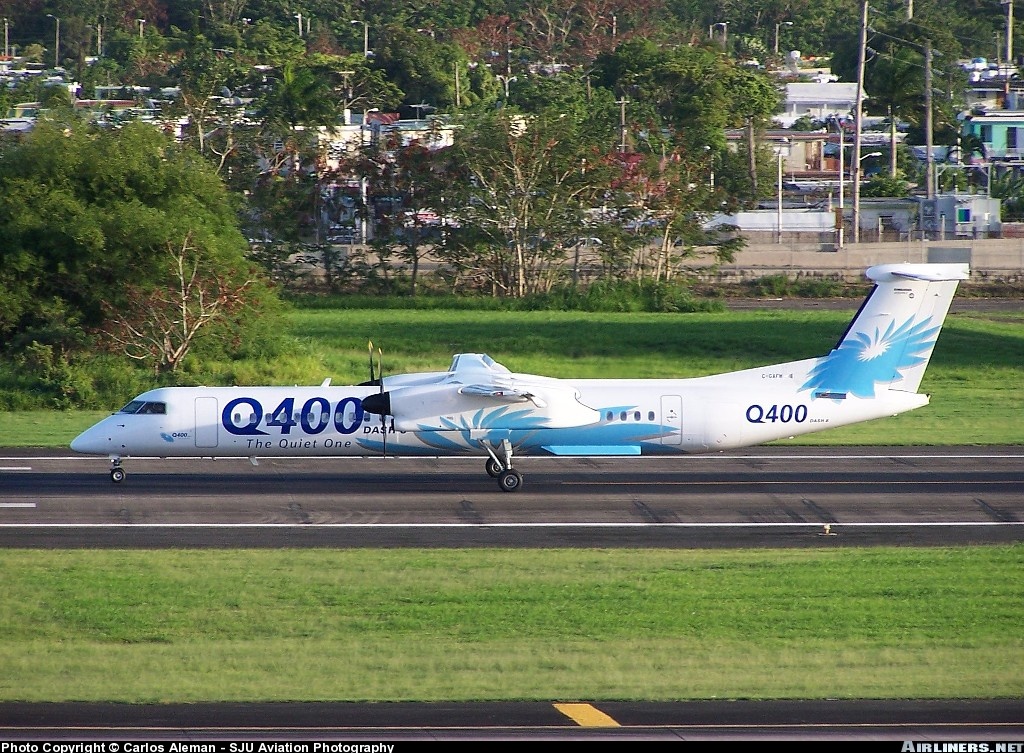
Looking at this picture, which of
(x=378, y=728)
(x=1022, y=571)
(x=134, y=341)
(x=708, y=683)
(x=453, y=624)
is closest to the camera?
(x=378, y=728)

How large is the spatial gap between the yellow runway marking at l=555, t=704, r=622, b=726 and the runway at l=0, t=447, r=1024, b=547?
9.18 meters

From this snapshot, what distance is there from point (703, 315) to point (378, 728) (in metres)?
44.0

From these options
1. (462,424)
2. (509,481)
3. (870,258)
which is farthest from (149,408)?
(870,258)

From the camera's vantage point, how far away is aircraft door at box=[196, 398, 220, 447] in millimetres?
28703

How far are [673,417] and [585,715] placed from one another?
15.0m

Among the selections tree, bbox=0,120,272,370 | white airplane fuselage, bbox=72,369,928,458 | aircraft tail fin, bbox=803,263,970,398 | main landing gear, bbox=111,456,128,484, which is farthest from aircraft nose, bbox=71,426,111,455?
aircraft tail fin, bbox=803,263,970,398

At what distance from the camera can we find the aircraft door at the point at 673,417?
2902 cm

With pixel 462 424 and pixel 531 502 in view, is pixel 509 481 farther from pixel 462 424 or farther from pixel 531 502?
pixel 462 424

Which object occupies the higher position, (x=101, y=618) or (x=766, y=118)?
(x=766, y=118)

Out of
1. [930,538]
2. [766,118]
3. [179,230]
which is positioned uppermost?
[766,118]

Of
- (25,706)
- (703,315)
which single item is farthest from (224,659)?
(703,315)

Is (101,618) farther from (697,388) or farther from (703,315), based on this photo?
(703,315)

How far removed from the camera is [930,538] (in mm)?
24641

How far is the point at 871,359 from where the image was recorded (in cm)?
2958
